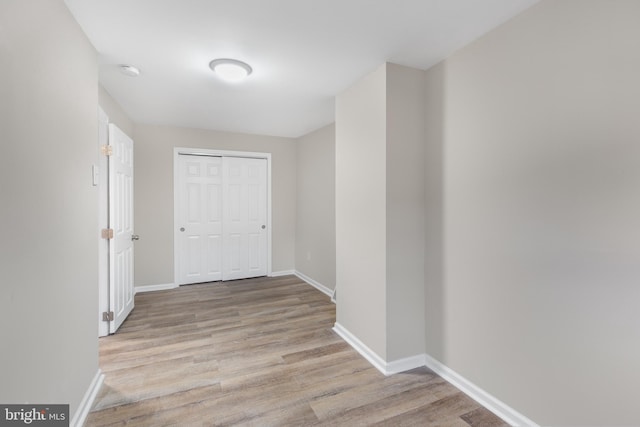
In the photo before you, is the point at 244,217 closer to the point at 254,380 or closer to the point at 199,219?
the point at 199,219

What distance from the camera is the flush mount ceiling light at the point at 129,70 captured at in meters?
2.26

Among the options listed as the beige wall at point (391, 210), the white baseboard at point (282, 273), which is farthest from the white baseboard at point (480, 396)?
the white baseboard at point (282, 273)

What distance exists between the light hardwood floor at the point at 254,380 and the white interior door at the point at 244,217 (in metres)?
1.48

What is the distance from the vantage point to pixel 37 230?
129cm

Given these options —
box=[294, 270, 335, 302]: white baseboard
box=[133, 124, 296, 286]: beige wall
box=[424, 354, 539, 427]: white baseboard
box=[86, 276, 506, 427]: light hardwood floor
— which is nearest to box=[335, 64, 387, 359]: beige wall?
box=[86, 276, 506, 427]: light hardwood floor

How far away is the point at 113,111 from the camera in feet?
9.94

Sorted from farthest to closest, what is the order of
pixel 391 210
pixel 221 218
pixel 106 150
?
pixel 221 218 < pixel 106 150 < pixel 391 210

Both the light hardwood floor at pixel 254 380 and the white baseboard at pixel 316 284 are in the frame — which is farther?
the white baseboard at pixel 316 284

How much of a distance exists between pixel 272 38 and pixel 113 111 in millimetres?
2235

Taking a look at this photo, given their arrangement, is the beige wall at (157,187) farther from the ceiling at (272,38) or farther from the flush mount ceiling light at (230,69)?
the flush mount ceiling light at (230,69)

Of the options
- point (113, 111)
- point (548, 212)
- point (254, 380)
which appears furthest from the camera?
point (113, 111)

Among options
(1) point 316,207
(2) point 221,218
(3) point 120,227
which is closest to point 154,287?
(2) point 221,218

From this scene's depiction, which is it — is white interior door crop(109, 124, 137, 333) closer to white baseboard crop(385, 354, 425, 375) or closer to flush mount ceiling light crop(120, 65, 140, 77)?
flush mount ceiling light crop(120, 65, 140, 77)

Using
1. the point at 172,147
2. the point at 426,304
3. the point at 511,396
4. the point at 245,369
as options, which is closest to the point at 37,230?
the point at 245,369
